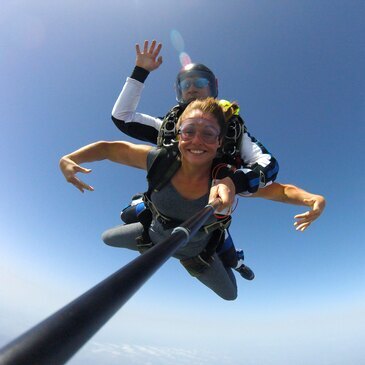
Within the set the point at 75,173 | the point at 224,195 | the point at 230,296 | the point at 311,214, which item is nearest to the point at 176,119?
the point at 75,173

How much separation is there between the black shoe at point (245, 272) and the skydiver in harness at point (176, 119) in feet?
4.62

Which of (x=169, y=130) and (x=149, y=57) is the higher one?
(x=149, y=57)

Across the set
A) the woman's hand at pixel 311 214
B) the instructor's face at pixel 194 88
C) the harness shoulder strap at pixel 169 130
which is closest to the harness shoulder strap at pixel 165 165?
the harness shoulder strap at pixel 169 130

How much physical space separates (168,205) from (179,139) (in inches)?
28.4

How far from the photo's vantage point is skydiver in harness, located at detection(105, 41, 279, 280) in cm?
218

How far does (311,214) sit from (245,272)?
315cm

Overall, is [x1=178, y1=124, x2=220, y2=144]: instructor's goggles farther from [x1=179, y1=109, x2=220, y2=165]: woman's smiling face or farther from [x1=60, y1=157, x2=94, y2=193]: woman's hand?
[x1=60, y1=157, x2=94, y2=193]: woman's hand

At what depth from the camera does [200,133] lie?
221 centimetres

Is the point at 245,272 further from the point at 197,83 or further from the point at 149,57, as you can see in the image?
the point at 149,57

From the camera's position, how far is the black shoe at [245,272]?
4.89m

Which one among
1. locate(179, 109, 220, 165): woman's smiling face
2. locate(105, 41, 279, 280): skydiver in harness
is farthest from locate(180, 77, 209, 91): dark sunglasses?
locate(179, 109, 220, 165): woman's smiling face

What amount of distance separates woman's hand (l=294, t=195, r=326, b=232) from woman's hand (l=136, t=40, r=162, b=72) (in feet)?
7.20

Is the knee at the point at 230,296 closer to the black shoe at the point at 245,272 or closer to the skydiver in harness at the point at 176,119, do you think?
the skydiver in harness at the point at 176,119

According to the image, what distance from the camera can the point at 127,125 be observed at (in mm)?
2867
